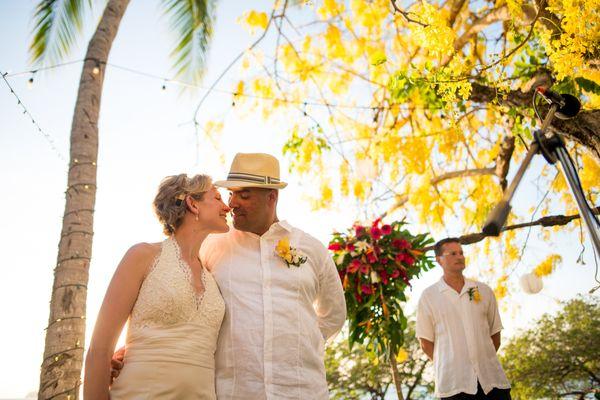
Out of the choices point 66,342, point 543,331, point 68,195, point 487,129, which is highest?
point 487,129

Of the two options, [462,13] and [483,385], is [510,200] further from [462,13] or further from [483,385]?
[462,13]

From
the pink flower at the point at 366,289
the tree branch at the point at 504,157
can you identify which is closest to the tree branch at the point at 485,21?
the tree branch at the point at 504,157

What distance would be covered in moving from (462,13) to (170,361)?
303 inches

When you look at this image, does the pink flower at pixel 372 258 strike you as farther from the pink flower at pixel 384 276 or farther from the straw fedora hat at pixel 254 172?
the straw fedora hat at pixel 254 172

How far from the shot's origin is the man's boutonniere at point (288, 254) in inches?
118

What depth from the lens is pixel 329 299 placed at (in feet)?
11.1

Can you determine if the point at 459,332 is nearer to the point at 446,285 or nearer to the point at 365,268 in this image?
the point at 446,285

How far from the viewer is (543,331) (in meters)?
20.8

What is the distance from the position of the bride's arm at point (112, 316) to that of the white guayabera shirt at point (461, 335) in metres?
3.07

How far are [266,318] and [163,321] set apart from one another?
551 mm

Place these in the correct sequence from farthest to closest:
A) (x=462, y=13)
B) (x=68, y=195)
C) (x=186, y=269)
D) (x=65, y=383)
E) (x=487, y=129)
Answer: (x=487, y=129) < (x=462, y=13) < (x=68, y=195) < (x=65, y=383) < (x=186, y=269)

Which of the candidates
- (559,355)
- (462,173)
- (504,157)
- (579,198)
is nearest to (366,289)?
(579,198)

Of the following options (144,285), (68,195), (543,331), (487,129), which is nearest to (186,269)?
(144,285)

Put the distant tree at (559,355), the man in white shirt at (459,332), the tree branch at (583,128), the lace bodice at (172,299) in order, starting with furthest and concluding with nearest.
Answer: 1. the distant tree at (559,355)
2. the man in white shirt at (459,332)
3. the tree branch at (583,128)
4. the lace bodice at (172,299)
